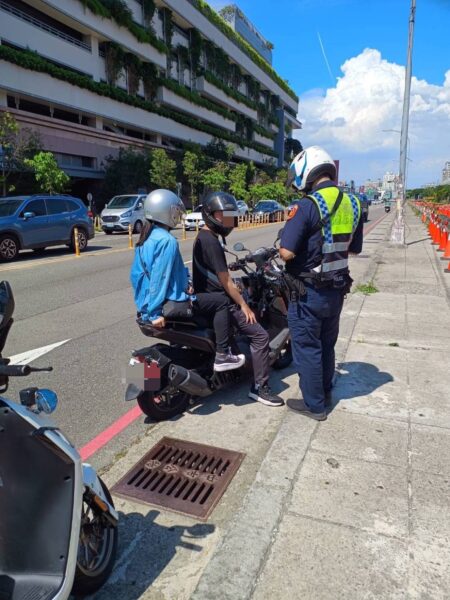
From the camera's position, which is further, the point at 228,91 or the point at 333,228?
the point at 228,91

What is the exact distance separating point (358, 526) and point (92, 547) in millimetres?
1404

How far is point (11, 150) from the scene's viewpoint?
2519 cm

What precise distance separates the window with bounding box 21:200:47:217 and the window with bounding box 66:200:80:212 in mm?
994

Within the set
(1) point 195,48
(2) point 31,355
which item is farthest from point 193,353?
(1) point 195,48

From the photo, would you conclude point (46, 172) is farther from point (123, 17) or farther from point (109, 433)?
point (109, 433)

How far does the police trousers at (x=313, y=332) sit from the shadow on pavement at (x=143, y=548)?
148 cm

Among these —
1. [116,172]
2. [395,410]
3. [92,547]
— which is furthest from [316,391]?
[116,172]

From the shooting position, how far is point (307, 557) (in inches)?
94.0

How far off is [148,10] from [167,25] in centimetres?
370

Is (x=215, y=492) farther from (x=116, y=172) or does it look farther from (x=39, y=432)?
(x=116, y=172)

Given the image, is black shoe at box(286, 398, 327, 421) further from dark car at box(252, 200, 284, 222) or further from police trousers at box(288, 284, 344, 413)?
dark car at box(252, 200, 284, 222)

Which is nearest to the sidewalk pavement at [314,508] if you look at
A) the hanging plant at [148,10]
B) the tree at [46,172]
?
the tree at [46,172]

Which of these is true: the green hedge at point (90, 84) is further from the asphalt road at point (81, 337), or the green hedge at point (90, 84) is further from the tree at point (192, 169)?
the asphalt road at point (81, 337)

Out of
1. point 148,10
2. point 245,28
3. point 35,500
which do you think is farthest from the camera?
point 245,28
